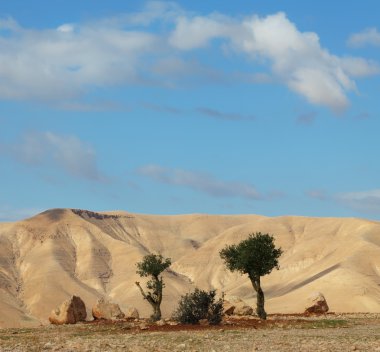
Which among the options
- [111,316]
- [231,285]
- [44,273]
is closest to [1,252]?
[44,273]

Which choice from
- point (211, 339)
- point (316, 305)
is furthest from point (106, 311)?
point (211, 339)

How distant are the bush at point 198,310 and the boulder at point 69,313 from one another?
15.4 m

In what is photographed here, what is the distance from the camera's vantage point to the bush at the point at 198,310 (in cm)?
4875

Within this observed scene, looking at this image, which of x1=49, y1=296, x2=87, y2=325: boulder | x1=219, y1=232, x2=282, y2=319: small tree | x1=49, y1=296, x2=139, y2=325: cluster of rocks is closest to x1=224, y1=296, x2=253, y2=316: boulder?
x1=219, y1=232, x2=282, y2=319: small tree

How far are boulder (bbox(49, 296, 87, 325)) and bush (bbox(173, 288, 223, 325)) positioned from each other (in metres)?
15.4

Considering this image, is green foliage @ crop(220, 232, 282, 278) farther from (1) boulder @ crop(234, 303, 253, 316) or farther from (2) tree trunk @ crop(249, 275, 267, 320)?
(1) boulder @ crop(234, 303, 253, 316)

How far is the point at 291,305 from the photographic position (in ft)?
408

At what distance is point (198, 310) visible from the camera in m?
49.4

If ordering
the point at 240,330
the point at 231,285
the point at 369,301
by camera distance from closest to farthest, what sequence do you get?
the point at 240,330
the point at 369,301
the point at 231,285

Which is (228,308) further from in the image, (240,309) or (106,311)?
(106,311)

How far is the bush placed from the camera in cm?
4875

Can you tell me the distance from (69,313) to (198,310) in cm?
1781

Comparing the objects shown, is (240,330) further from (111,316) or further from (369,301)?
(369,301)

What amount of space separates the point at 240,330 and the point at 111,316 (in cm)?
2524
